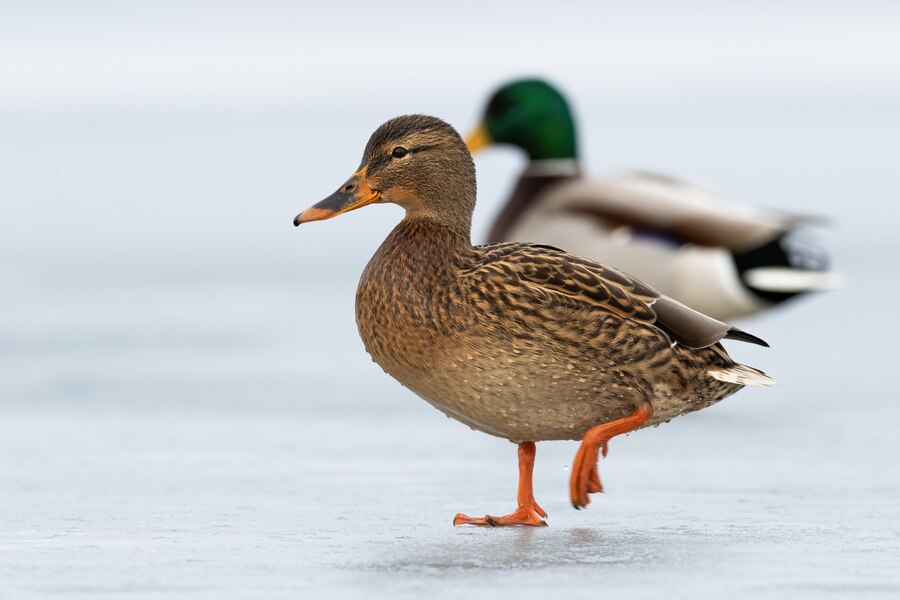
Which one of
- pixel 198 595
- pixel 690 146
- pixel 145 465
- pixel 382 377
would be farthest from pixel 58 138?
pixel 198 595

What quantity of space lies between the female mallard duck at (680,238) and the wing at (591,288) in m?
3.67

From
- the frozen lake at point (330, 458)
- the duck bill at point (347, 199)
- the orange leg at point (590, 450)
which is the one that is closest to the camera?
the frozen lake at point (330, 458)

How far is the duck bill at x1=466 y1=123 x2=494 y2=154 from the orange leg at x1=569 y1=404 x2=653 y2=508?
5.32m

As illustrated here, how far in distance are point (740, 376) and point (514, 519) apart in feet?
2.14

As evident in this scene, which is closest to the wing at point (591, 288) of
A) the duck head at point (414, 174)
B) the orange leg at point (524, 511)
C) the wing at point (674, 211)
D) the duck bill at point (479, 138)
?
the duck head at point (414, 174)

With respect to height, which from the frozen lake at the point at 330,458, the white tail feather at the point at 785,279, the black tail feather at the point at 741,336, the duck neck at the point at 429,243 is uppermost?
the duck neck at the point at 429,243

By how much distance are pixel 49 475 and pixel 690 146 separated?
16412mm

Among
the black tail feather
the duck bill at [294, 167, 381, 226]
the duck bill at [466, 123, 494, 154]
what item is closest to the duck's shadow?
the black tail feather

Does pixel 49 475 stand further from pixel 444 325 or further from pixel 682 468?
pixel 682 468

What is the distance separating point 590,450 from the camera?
364 cm

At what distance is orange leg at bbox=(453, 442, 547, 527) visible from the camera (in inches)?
147

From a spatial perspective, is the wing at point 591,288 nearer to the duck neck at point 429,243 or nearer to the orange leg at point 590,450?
the duck neck at point 429,243

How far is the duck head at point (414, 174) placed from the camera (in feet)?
13.0

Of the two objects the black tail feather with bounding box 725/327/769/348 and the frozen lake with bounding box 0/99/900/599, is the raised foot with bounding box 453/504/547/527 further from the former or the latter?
the black tail feather with bounding box 725/327/769/348
